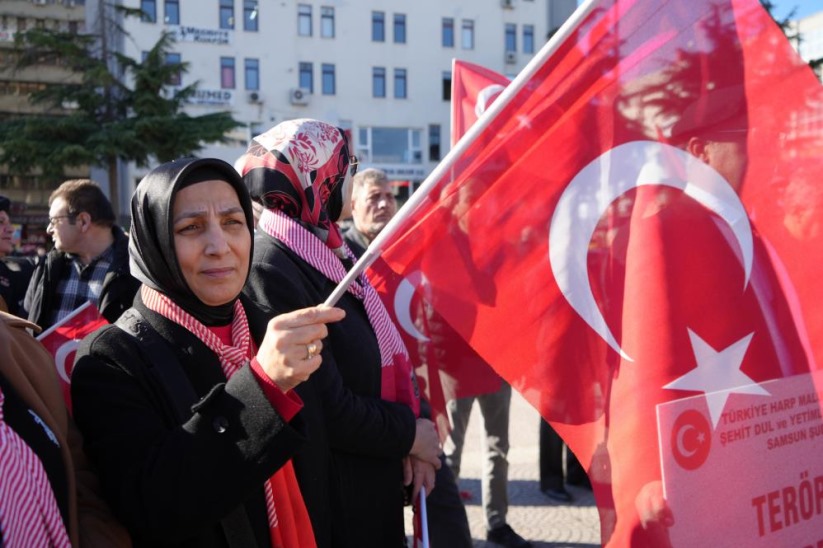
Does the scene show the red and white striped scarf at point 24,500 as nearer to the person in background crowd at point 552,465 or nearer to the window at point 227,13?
the person in background crowd at point 552,465

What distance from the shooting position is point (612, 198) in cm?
230

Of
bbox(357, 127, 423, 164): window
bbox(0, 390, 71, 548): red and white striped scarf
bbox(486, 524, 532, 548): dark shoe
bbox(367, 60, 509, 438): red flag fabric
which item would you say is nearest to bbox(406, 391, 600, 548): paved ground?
bbox(486, 524, 532, 548): dark shoe

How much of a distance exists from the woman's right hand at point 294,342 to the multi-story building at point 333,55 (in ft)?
114

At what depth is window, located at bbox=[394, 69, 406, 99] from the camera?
39281 millimetres

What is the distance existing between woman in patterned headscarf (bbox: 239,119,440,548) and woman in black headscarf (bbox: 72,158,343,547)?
0.38m

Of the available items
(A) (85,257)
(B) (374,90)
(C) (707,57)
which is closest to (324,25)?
(B) (374,90)

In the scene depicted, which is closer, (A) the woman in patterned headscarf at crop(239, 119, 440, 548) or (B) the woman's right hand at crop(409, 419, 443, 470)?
(A) the woman in patterned headscarf at crop(239, 119, 440, 548)

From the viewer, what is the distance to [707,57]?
2.23 m

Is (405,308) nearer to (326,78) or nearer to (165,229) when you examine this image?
(165,229)

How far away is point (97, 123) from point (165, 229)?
24.3 m

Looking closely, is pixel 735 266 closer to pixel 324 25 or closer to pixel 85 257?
pixel 85 257

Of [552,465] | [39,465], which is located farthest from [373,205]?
[39,465]

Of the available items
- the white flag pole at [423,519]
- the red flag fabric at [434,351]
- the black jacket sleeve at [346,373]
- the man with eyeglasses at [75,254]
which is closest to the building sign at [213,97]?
the man with eyeglasses at [75,254]

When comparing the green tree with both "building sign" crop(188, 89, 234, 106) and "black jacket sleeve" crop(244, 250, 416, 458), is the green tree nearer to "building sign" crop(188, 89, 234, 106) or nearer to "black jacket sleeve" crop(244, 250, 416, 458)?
"building sign" crop(188, 89, 234, 106)
